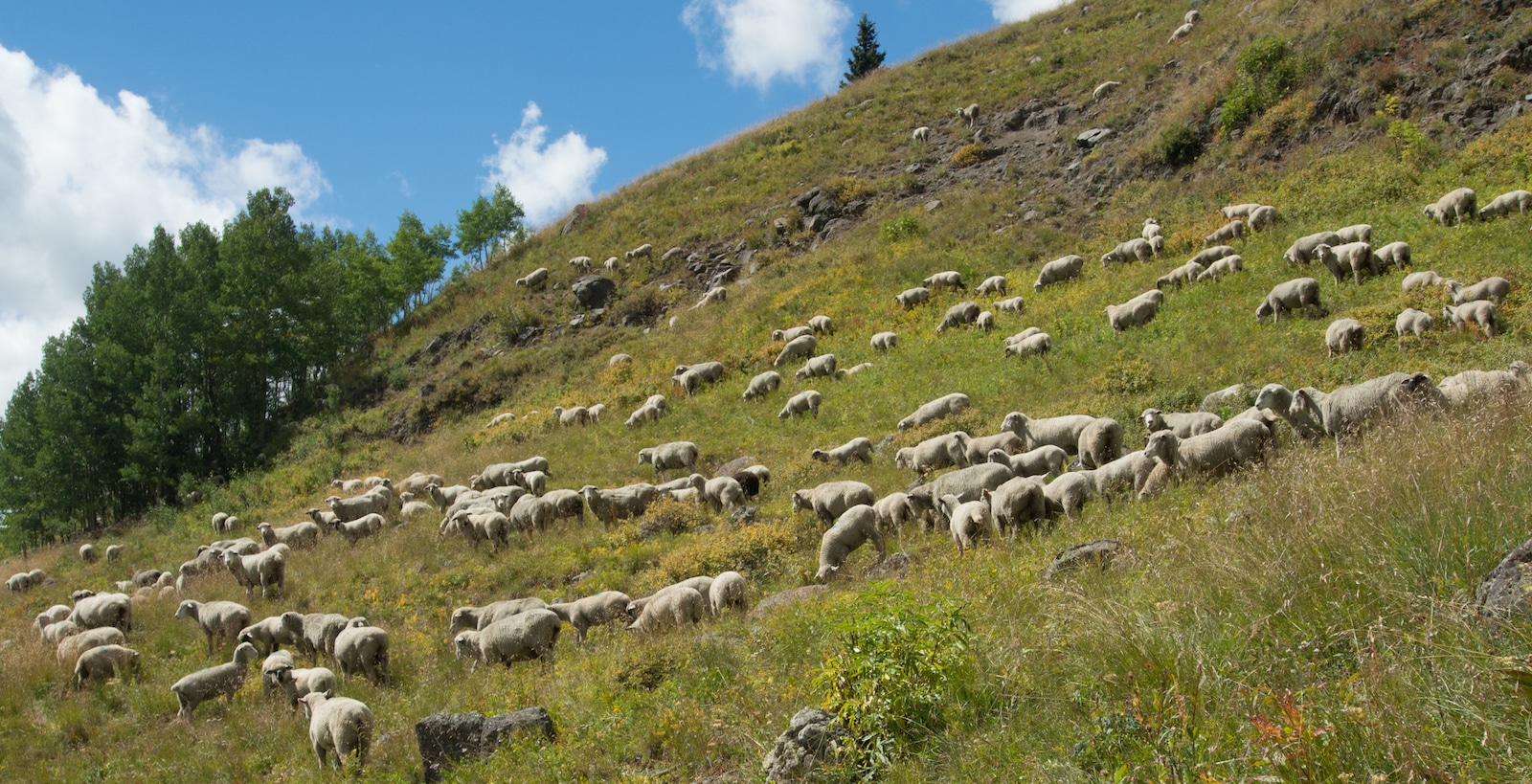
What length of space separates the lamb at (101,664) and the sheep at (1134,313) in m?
21.1

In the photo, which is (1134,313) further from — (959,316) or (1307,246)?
(959,316)

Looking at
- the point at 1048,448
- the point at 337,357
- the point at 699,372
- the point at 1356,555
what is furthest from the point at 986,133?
the point at 1356,555

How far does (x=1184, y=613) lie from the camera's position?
555 centimetres

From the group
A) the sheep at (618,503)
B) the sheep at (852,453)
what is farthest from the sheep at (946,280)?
the sheep at (618,503)

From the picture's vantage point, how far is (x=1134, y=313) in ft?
71.6

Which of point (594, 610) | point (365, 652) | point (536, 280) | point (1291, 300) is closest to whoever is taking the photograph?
point (365, 652)

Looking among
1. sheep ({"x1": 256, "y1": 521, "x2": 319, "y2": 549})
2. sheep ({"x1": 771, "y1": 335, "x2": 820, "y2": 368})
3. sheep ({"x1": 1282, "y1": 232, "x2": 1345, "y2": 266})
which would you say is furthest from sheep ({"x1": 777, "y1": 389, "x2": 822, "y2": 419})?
sheep ({"x1": 256, "y1": 521, "x2": 319, "y2": 549})

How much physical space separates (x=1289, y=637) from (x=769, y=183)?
45.3 metres

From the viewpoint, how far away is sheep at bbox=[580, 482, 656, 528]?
19547mm

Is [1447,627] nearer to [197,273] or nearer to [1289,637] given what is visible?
[1289,637]

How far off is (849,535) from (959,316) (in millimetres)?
14967

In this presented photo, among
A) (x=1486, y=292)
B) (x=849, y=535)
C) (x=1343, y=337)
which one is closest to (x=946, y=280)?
(x=1343, y=337)

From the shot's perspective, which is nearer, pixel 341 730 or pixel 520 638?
pixel 341 730

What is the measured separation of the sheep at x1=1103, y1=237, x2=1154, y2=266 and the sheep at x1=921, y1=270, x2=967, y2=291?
479 centimetres
